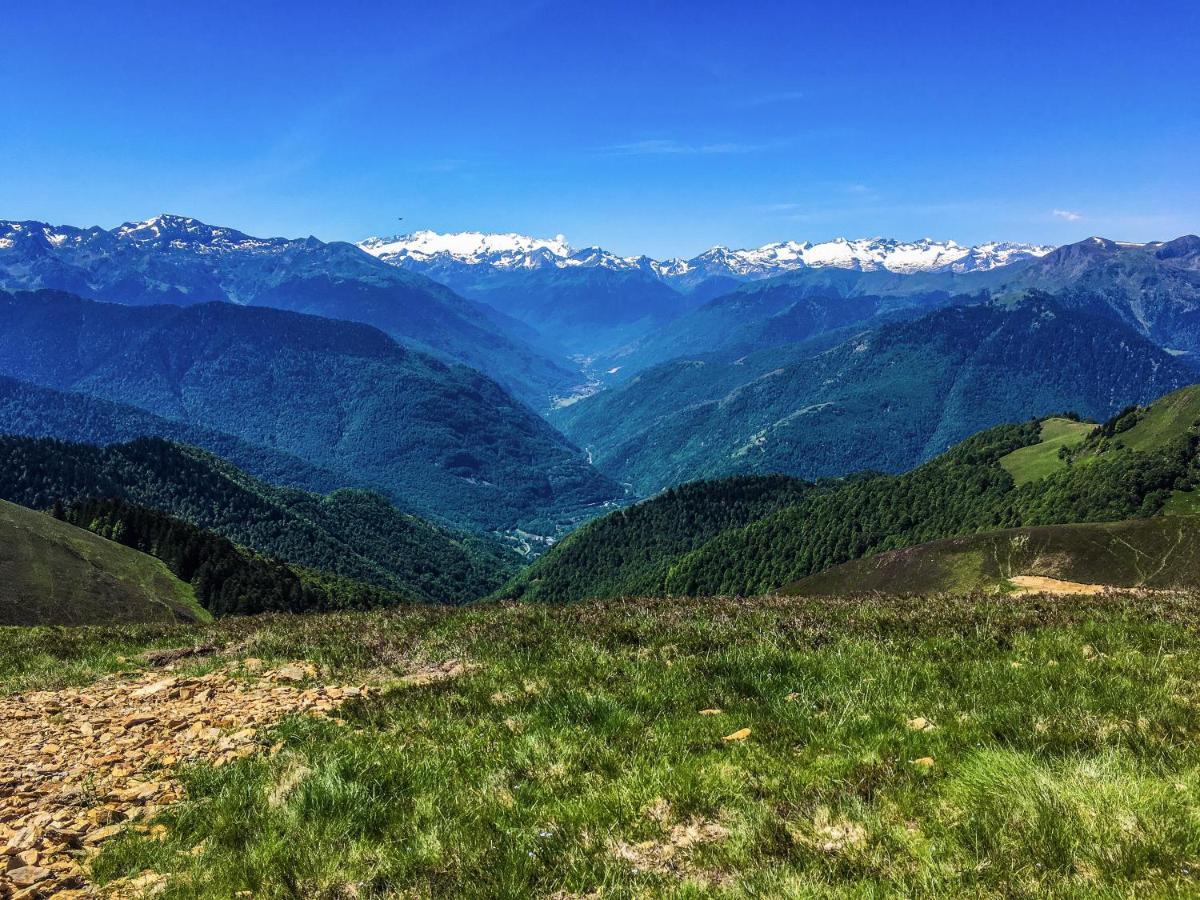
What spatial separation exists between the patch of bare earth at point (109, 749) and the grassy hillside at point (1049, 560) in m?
36.4

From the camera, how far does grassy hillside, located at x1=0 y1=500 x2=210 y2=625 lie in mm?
61062

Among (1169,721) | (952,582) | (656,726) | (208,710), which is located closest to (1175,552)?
Answer: (952,582)

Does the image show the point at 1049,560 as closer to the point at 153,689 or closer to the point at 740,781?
the point at 740,781

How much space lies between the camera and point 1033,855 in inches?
206

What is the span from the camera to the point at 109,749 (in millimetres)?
9188

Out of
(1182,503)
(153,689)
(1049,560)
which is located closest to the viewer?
(153,689)

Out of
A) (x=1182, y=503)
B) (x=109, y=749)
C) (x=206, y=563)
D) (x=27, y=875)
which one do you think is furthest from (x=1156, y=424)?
(x=27, y=875)

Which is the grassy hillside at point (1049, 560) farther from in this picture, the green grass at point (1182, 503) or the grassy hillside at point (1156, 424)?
the grassy hillside at point (1156, 424)

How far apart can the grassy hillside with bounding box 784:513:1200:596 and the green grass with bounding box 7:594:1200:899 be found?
31490 mm

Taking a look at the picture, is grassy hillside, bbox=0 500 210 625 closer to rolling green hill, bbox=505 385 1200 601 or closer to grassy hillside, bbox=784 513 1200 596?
grassy hillside, bbox=784 513 1200 596

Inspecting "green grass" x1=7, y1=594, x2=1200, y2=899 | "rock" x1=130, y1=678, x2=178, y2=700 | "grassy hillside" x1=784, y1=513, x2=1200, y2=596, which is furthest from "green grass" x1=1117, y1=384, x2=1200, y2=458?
"rock" x1=130, y1=678, x2=178, y2=700

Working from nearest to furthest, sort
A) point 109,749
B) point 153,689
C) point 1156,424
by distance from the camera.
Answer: point 109,749, point 153,689, point 1156,424

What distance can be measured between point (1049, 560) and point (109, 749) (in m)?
58.8

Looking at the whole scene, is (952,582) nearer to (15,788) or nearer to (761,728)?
(761,728)
